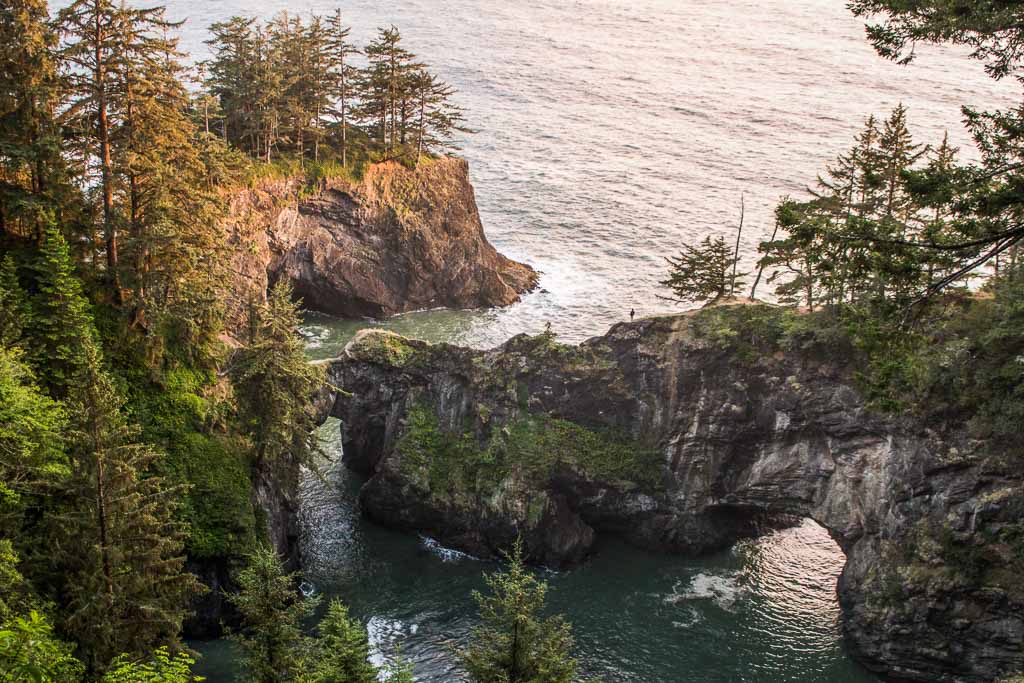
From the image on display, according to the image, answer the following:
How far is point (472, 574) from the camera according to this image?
48406mm

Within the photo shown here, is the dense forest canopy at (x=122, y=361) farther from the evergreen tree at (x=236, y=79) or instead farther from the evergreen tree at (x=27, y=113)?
the evergreen tree at (x=236, y=79)

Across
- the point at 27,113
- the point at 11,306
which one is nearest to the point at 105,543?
the point at 11,306

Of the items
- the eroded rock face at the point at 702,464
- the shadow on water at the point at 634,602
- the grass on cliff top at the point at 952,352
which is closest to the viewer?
the grass on cliff top at the point at 952,352

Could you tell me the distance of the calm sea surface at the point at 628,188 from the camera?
4431 centimetres

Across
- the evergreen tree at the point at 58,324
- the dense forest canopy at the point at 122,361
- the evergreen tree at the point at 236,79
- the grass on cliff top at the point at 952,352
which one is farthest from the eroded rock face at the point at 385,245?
the grass on cliff top at the point at 952,352

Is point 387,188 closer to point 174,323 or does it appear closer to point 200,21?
point 174,323

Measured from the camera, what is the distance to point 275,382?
4250 cm

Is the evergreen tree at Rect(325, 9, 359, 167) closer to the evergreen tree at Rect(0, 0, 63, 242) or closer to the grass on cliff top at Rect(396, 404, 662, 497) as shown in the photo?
the grass on cliff top at Rect(396, 404, 662, 497)

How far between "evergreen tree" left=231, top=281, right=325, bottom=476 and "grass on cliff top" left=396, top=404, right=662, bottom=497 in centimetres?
876

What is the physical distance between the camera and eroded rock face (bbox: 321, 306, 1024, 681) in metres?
39.2

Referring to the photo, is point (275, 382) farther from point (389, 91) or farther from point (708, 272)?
point (389, 91)

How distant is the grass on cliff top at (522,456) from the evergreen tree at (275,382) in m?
8.76

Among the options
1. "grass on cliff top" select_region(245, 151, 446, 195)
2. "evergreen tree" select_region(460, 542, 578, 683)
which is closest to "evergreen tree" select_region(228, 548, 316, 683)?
"evergreen tree" select_region(460, 542, 578, 683)

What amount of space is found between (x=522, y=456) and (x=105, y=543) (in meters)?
26.0
